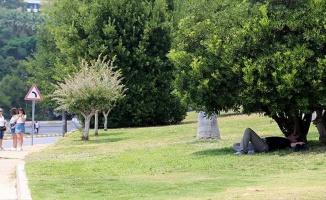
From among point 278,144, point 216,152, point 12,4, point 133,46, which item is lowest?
point 216,152

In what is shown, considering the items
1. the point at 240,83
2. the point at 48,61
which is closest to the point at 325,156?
the point at 240,83

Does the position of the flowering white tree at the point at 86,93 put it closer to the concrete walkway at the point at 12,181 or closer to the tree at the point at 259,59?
the concrete walkway at the point at 12,181

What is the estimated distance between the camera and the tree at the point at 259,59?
56.5 ft

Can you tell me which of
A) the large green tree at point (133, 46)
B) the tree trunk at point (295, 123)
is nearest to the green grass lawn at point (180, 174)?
the tree trunk at point (295, 123)

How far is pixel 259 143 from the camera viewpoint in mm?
18609

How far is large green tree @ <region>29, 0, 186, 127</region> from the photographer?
43.0 m

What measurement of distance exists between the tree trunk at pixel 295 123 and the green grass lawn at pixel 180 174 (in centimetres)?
42

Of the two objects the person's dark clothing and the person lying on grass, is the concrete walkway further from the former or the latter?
the person's dark clothing

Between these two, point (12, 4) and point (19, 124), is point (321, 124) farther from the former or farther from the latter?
point (12, 4)

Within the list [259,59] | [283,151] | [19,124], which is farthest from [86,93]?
[259,59]

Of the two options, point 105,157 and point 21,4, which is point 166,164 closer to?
point 105,157

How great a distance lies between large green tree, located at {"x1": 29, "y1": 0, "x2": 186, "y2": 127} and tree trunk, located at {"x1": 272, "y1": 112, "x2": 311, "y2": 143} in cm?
2289

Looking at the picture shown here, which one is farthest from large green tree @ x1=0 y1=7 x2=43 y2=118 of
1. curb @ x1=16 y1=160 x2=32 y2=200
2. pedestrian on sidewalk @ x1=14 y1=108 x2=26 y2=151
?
curb @ x1=16 y1=160 x2=32 y2=200

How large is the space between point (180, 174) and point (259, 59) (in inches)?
164
